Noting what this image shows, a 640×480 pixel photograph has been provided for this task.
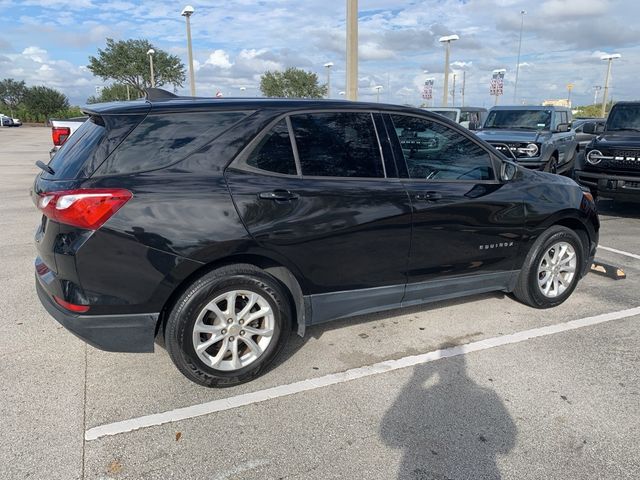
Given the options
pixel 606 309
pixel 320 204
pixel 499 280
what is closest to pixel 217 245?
pixel 320 204

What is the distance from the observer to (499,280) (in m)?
4.30

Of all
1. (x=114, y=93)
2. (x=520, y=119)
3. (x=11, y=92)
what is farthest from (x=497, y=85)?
(x=11, y=92)

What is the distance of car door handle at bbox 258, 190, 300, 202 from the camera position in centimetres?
309

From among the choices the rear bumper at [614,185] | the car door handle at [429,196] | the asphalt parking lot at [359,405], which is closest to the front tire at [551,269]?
the asphalt parking lot at [359,405]

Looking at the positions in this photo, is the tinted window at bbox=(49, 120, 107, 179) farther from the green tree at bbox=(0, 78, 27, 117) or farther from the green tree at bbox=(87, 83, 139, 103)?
the green tree at bbox=(0, 78, 27, 117)

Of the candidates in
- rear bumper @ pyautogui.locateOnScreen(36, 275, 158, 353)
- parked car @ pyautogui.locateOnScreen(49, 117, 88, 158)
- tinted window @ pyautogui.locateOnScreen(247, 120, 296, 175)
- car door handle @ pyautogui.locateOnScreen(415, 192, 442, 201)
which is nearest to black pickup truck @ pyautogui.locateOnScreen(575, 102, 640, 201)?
car door handle @ pyautogui.locateOnScreen(415, 192, 442, 201)

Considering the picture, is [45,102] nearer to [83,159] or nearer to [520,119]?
[520,119]

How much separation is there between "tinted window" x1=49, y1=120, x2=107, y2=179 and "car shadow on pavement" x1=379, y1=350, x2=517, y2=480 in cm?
230

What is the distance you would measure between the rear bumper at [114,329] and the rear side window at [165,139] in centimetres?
84

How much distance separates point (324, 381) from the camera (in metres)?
3.31

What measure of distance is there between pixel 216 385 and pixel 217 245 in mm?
924

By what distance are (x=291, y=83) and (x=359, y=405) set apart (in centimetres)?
5827

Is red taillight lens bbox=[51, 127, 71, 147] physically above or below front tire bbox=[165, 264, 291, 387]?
above

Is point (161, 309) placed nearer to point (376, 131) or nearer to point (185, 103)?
point (185, 103)
